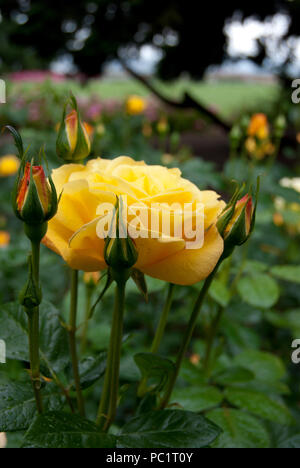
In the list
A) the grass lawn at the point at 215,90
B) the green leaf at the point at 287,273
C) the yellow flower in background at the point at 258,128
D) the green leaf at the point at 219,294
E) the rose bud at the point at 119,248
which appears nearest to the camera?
the rose bud at the point at 119,248

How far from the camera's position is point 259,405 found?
56 cm

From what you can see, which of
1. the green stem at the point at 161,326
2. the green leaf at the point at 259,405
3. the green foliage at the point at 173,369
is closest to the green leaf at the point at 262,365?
the green foliage at the point at 173,369

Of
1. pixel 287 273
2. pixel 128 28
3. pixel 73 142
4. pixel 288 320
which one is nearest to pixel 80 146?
pixel 73 142

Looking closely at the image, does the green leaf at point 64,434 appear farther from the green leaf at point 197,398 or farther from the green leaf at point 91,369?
the green leaf at point 197,398

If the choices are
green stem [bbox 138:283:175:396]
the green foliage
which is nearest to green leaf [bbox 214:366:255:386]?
the green foliage

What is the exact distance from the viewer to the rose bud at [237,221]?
32cm

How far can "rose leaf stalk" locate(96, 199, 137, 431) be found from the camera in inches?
10.9

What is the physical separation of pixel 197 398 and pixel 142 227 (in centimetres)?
36

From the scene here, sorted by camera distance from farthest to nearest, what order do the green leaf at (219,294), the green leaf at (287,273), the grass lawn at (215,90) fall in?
1. the grass lawn at (215,90)
2. the green leaf at (287,273)
3. the green leaf at (219,294)

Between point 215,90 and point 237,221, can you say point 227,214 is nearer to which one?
point 237,221

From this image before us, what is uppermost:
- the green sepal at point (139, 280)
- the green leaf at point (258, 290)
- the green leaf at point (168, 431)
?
the green sepal at point (139, 280)

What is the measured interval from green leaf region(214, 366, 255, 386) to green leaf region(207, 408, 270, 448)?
44 millimetres

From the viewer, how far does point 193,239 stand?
311 millimetres

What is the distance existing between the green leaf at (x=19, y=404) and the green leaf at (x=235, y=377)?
295 millimetres
